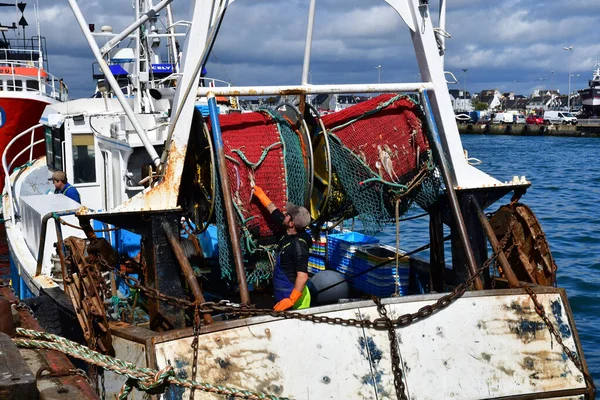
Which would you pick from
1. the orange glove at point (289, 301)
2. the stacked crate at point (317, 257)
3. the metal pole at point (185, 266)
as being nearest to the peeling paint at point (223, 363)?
the metal pole at point (185, 266)

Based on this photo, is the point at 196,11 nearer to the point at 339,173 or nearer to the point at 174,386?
the point at 339,173

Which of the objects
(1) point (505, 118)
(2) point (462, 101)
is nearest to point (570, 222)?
(1) point (505, 118)

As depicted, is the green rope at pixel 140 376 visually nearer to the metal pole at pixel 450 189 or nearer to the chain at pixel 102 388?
the chain at pixel 102 388

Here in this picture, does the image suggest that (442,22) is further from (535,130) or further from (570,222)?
(535,130)

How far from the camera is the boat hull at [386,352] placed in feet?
16.5

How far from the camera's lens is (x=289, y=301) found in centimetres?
578

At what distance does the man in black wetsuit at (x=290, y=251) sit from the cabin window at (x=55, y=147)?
20.9ft

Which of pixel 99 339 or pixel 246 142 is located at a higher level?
pixel 246 142

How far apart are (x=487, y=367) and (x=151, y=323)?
2553 millimetres

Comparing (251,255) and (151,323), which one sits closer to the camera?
(151,323)

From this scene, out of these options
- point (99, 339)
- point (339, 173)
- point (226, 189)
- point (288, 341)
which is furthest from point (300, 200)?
point (99, 339)

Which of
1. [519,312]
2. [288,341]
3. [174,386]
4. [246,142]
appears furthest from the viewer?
A: [246,142]

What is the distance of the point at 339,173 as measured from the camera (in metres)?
6.38

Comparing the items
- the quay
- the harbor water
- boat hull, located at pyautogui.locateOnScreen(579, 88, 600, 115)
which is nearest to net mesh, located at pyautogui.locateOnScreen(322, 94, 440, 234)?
the harbor water
